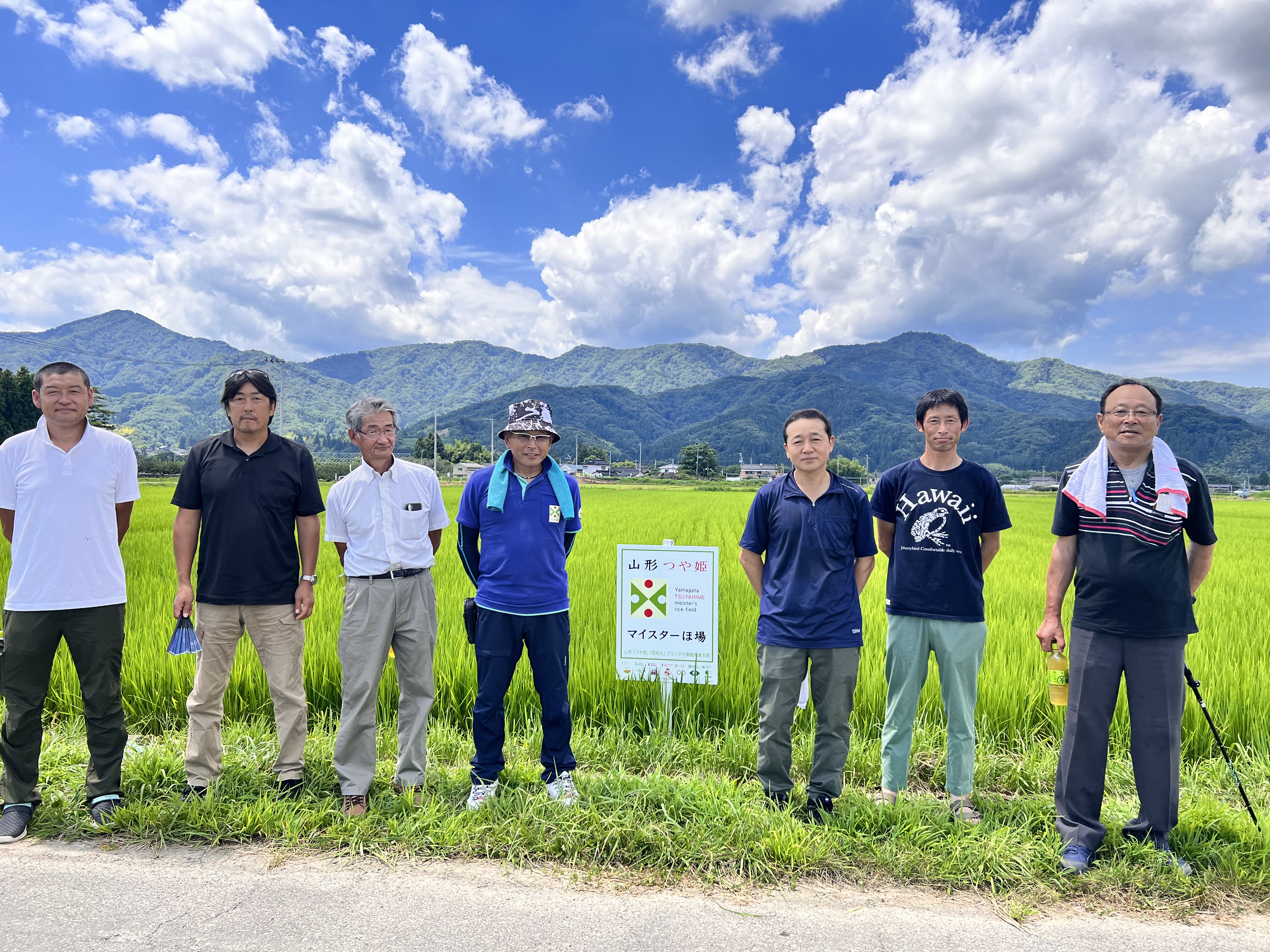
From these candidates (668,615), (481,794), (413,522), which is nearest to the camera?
(481,794)

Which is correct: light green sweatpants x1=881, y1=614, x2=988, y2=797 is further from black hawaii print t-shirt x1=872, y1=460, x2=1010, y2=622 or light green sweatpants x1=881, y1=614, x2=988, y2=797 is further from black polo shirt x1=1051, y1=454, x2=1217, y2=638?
black polo shirt x1=1051, y1=454, x2=1217, y2=638

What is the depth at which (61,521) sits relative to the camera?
10.3ft

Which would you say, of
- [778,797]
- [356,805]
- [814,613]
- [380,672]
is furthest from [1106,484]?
[356,805]

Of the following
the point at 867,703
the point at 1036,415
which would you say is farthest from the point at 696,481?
the point at 1036,415

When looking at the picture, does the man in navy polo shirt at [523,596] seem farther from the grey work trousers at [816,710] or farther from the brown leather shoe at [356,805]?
the grey work trousers at [816,710]

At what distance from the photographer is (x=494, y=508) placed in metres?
3.22

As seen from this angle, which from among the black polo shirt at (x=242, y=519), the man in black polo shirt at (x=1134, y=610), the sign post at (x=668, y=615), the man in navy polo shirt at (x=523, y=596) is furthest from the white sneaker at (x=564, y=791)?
the man in black polo shirt at (x=1134, y=610)

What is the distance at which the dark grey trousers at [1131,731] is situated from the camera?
277cm

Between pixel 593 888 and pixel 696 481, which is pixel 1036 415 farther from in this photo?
pixel 593 888

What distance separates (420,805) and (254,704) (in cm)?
198

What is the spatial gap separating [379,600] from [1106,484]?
11.0ft

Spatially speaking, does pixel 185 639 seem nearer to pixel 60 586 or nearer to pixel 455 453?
pixel 60 586

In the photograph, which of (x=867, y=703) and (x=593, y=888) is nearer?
(x=593, y=888)

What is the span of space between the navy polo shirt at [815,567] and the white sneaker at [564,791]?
3.76 ft
